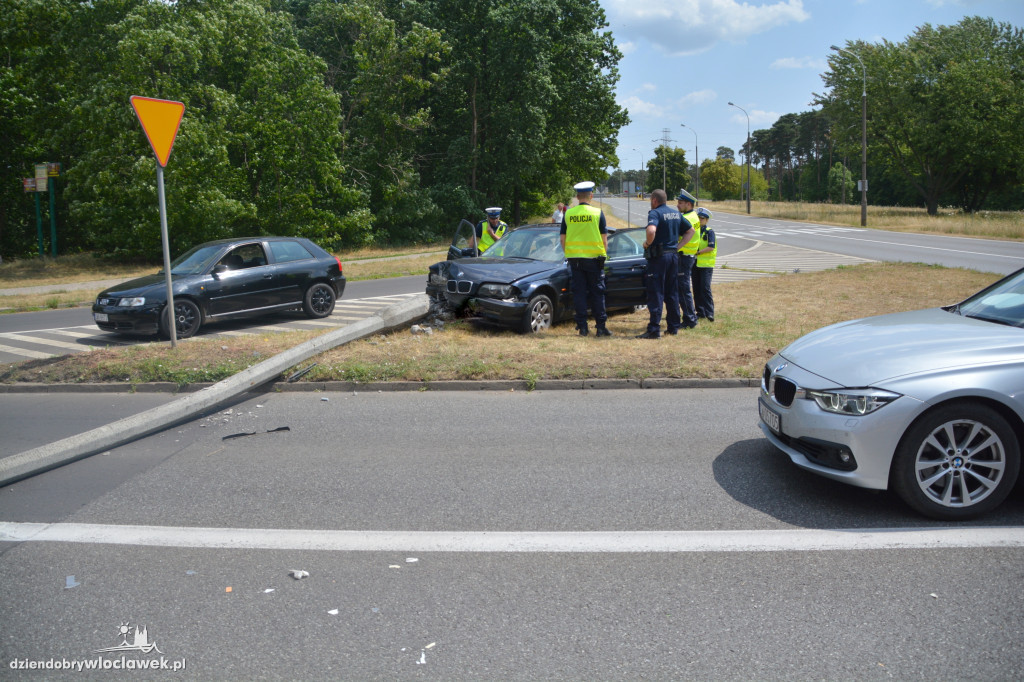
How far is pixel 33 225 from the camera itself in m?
34.3

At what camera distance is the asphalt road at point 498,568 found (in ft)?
10.2

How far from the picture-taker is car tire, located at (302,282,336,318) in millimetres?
13836

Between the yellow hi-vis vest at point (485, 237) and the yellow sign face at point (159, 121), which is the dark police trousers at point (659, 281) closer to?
the yellow hi-vis vest at point (485, 237)

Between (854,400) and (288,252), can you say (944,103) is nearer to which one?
(288,252)

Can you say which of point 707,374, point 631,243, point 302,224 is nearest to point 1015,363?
point 707,374

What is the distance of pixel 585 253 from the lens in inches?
409

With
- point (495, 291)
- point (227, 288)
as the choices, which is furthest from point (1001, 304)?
point (227, 288)

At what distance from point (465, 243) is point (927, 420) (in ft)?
36.4

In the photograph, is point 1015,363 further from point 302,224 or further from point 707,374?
point 302,224

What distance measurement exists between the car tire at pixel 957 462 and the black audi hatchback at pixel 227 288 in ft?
35.0

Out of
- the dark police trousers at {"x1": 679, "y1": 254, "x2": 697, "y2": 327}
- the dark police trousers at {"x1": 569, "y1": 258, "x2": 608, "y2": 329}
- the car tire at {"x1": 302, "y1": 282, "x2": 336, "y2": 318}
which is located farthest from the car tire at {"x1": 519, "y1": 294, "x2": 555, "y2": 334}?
the car tire at {"x1": 302, "y1": 282, "x2": 336, "y2": 318}

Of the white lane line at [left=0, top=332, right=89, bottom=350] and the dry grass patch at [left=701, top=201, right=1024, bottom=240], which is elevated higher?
the dry grass patch at [left=701, top=201, right=1024, bottom=240]

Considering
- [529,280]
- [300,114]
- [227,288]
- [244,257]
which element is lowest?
[227,288]

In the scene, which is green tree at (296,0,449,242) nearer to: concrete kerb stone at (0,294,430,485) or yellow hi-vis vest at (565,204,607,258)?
yellow hi-vis vest at (565,204,607,258)
